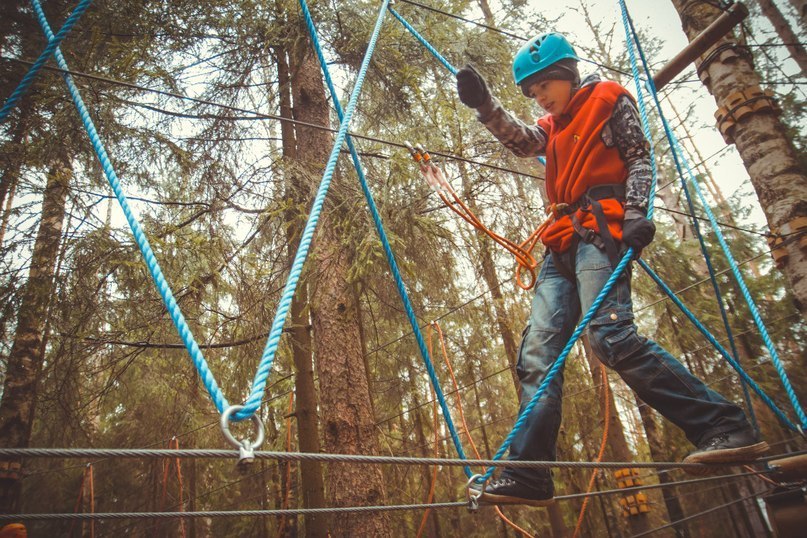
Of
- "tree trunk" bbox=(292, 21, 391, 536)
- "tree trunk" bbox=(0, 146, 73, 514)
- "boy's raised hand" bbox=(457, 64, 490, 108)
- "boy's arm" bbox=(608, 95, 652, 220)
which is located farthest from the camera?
"tree trunk" bbox=(0, 146, 73, 514)

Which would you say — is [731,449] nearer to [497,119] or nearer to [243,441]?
[243,441]

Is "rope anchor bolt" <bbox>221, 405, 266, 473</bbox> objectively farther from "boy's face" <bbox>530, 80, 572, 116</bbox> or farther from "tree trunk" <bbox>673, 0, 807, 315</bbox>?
"tree trunk" <bbox>673, 0, 807, 315</bbox>

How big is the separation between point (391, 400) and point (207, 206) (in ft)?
19.3

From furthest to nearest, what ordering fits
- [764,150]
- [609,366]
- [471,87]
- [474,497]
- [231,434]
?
1. [764,150]
2. [471,87]
3. [609,366]
4. [474,497]
5. [231,434]

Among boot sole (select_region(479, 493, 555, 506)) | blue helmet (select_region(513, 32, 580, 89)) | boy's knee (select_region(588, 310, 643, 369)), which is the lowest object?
boot sole (select_region(479, 493, 555, 506))

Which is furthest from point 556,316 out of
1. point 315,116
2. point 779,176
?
point 315,116

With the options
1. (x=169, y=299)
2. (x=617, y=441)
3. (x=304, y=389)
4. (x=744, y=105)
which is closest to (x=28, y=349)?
(x=304, y=389)

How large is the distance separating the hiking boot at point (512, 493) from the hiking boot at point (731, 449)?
1.62 ft

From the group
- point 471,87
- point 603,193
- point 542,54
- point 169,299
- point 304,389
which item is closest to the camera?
point 169,299

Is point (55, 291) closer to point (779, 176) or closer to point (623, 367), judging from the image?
point (623, 367)

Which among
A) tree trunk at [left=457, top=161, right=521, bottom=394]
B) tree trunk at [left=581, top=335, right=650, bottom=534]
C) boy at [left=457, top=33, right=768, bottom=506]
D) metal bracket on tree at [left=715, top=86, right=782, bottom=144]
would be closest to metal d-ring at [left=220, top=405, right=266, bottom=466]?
boy at [left=457, top=33, right=768, bottom=506]

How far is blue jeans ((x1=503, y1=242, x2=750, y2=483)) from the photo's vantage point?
1.54 metres

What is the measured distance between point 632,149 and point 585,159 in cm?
18

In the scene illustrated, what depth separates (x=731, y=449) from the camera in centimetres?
142
